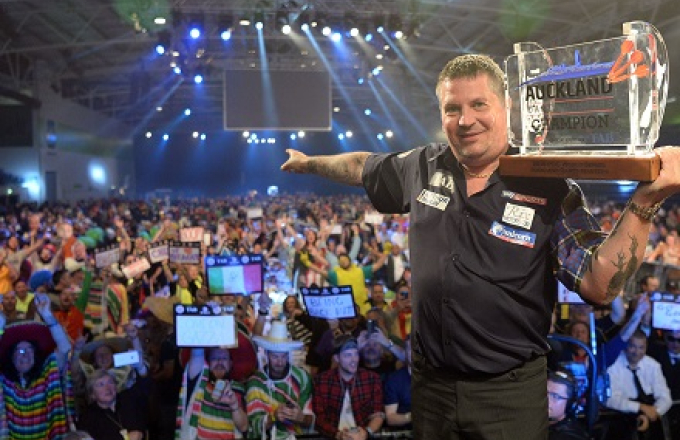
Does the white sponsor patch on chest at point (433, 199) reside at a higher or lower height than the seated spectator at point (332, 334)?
higher

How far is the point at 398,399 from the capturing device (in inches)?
199

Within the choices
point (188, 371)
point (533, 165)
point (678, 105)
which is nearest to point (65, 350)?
point (188, 371)

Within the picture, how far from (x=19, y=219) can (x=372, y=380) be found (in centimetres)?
1447

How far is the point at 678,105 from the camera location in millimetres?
12414

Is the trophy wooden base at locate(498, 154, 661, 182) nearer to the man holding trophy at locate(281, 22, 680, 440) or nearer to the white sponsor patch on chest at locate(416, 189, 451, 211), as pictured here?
the man holding trophy at locate(281, 22, 680, 440)

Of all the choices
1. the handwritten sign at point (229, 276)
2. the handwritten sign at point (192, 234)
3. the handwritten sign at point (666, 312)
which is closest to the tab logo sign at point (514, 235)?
the handwritten sign at point (666, 312)

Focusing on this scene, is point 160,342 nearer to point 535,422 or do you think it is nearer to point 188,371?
point 188,371

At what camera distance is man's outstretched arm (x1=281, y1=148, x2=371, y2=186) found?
2.15 metres

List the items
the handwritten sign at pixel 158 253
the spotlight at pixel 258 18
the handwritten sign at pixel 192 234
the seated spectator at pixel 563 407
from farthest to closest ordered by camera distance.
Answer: the spotlight at pixel 258 18 → the handwritten sign at pixel 192 234 → the handwritten sign at pixel 158 253 → the seated spectator at pixel 563 407

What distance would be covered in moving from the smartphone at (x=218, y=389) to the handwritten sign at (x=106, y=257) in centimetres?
363

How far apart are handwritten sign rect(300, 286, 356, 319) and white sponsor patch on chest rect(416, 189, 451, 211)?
4.26 meters

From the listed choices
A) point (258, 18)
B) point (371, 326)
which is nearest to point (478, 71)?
point (371, 326)

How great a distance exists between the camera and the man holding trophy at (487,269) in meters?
1.60

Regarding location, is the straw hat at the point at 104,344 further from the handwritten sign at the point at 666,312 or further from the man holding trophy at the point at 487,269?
→ the handwritten sign at the point at 666,312
